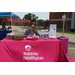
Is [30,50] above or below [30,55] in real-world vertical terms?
above

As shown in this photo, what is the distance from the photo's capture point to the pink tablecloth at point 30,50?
338 cm

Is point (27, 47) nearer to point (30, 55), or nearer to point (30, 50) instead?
point (30, 50)

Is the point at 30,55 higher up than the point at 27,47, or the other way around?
the point at 27,47

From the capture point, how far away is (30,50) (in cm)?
343

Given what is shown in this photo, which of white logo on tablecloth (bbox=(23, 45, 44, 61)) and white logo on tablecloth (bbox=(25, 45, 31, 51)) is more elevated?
white logo on tablecloth (bbox=(25, 45, 31, 51))

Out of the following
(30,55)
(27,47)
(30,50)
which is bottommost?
(30,55)

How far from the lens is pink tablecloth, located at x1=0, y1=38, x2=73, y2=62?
11.1 ft

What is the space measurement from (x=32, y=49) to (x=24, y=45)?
0.99 feet

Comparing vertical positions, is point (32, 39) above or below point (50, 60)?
above

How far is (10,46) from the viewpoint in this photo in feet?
11.1

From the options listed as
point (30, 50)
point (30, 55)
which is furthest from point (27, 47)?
point (30, 55)
